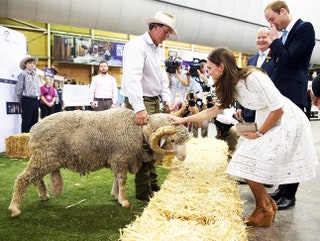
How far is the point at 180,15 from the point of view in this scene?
32.2ft

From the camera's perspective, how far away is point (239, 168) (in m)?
2.41

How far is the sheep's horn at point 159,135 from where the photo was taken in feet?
9.03

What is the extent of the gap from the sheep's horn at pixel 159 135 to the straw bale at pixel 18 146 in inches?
133

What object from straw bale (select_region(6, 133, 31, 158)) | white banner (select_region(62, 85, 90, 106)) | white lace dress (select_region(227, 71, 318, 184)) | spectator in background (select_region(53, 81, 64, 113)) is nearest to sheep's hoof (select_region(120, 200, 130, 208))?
white lace dress (select_region(227, 71, 318, 184))

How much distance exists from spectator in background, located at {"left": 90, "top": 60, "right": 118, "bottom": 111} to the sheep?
4068mm

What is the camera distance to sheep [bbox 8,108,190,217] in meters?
2.79

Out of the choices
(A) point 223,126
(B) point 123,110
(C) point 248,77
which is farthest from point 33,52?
(C) point 248,77

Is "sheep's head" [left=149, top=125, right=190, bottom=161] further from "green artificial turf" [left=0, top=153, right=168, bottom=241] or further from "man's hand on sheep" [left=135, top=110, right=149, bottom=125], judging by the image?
"green artificial turf" [left=0, top=153, right=168, bottom=241]

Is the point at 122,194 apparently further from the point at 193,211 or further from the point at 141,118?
the point at 193,211

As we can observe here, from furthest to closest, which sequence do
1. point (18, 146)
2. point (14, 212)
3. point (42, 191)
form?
point (18, 146) → point (42, 191) → point (14, 212)

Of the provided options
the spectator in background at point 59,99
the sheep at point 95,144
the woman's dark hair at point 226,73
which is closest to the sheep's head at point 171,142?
the sheep at point 95,144

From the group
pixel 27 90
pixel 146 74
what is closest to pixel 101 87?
pixel 27 90

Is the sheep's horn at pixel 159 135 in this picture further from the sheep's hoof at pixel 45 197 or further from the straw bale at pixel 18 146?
the straw bale at pixel 18 146

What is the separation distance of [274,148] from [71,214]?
6.12 ft
